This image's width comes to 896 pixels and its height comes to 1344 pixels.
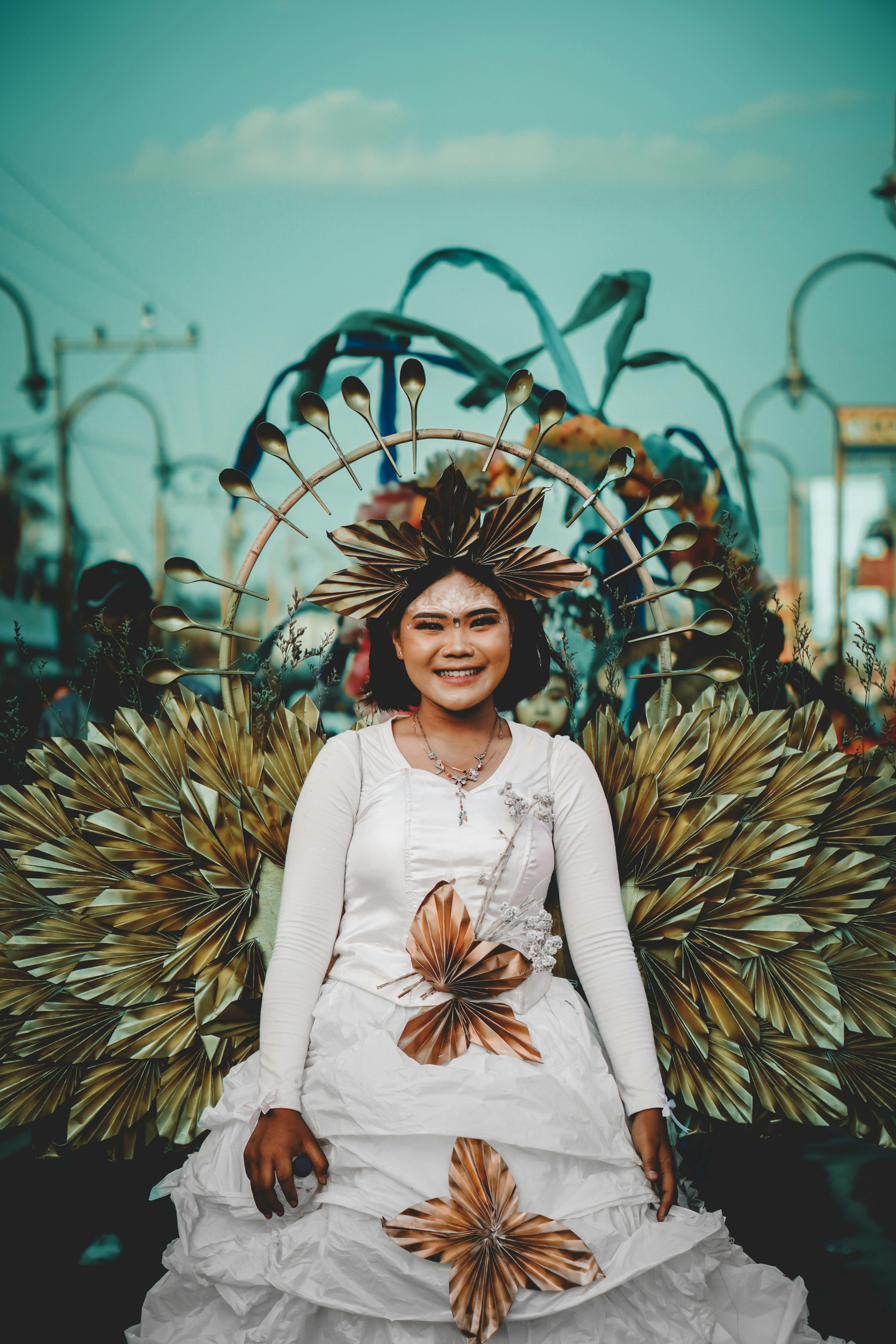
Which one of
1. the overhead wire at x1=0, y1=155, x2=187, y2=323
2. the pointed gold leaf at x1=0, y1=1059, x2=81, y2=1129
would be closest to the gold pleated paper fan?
the pointed gold leaf at x1=0, y1=1059, x2=81, y2=1129

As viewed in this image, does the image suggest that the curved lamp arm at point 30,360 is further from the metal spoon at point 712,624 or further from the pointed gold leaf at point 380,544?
the metal spoon at point 712,624

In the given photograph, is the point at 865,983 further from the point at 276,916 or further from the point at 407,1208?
the point at 276,916

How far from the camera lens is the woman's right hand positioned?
1235 mm

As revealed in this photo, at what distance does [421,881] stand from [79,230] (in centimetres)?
292

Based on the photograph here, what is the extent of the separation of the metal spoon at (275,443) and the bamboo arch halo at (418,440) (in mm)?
63

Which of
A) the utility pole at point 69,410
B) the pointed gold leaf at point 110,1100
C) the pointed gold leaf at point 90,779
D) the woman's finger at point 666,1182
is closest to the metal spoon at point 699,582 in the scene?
the woman's finger at point 666,1182

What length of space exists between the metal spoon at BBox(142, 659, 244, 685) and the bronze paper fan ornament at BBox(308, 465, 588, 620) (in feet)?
0.92

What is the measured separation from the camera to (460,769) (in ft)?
5.29

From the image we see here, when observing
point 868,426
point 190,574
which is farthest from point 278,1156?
point 868,426

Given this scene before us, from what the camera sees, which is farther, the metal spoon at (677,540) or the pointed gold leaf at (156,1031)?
the metal spoon at (677,540)

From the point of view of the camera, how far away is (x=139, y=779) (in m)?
1.74

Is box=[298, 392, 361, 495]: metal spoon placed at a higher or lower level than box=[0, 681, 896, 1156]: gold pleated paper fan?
higher

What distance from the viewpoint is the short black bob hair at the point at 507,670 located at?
69.7 inches

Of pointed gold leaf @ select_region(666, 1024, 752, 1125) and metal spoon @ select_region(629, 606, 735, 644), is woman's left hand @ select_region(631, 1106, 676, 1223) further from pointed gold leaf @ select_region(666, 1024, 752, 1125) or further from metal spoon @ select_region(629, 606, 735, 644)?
metal spoon @ select_region(629, 606, 735, 644)
